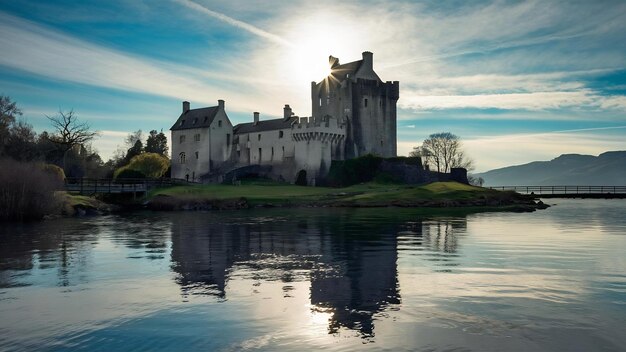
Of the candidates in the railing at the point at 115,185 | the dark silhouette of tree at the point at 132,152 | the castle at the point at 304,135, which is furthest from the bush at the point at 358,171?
the dark silhouette of tree at the point at 132,152

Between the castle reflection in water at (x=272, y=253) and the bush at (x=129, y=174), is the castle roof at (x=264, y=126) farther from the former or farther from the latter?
the castle reflection in water at (x=272, y=253)

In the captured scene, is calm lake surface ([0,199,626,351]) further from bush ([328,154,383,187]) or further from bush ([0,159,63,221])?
bush ([328,154,383,187])

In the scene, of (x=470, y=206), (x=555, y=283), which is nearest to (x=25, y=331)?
(x=555, y=283)

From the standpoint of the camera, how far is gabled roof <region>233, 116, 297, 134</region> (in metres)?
82.6

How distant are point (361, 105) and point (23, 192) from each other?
53.3 meters

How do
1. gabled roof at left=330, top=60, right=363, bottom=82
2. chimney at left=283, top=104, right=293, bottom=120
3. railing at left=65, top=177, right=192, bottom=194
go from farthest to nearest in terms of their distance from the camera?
1. chimney at left=283, top=104, right=293, bottom=120
2. gabled roof at left=330, top=60, right=363, bottom=82
3. railing at left=65, top=177, right=192, bottom=194

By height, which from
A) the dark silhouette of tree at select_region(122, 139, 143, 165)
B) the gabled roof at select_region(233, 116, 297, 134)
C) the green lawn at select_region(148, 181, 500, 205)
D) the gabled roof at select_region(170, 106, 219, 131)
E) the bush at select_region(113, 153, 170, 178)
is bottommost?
the green lawn at select_region(148, 181, 500, 205)

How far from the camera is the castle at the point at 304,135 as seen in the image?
257 feet

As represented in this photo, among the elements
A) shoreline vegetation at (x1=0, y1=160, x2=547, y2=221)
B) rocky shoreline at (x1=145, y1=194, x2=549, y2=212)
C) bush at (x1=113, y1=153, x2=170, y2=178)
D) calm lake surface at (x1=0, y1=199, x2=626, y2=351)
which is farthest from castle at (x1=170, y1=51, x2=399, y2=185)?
calm lake surface at (x1=0, y1=199, x2=626, y2=351)

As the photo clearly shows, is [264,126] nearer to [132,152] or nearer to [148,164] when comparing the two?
[148,164]

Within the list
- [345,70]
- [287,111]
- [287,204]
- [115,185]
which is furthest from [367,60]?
[115,185]

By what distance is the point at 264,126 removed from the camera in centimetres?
8600

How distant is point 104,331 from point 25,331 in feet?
4.84

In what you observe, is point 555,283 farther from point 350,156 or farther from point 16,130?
point 16,130
